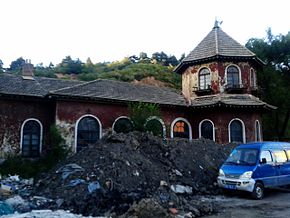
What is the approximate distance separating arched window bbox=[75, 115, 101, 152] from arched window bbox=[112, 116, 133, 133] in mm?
1153

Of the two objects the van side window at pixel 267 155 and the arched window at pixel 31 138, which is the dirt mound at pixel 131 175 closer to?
the van side window at pixel 267 155

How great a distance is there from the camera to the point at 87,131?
1986cm

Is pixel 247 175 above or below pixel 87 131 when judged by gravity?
below

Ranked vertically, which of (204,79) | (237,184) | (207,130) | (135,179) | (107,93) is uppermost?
(204,79)

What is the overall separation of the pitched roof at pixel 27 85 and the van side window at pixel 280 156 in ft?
45.4

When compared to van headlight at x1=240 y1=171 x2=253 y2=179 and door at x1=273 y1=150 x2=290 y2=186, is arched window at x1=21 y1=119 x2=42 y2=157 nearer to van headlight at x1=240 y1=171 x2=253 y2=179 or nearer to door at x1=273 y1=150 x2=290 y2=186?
van headlight at x1=240 y1=171 x2=253 y2=179

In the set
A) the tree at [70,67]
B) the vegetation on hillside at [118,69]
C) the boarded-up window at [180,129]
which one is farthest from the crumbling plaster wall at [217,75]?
the tree at [70,67]

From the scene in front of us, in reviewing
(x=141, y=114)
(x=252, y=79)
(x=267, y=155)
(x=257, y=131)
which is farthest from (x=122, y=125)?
(x=252, y=79)

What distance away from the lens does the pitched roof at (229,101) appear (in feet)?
70.3

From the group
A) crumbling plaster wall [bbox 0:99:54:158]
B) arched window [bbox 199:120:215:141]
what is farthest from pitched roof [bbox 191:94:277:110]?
crumbling plaster wall [bbox 0:99:54:158]

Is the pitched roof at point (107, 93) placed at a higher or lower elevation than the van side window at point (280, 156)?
higher

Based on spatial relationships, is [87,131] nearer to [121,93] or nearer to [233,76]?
[121,93]

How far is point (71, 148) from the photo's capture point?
18875 millimetres

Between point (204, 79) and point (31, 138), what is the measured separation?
13.4m
